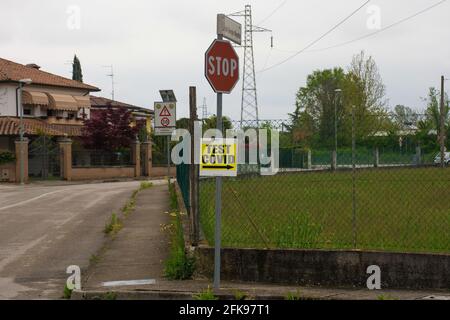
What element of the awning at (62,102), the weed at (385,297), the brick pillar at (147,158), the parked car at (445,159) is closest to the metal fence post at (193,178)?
the weed at (385,297)

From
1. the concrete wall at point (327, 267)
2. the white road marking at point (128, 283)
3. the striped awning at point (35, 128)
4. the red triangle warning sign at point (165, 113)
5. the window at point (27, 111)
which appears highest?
the window at point (27, 111)

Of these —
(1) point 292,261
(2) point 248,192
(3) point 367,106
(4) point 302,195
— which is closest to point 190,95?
(1) point 292,261

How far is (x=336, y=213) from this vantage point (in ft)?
53.5

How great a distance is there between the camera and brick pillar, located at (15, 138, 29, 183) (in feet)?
132

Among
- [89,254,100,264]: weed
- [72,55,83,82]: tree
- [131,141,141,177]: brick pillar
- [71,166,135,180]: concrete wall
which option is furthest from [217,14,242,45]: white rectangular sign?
[72,55,83,82]: tree

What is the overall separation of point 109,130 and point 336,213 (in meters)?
33.0

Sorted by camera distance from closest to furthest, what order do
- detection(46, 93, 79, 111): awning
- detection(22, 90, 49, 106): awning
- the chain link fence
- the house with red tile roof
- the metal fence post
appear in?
the metal fence post
the chain link fence
the house with red tile roof
detection(22, 90, 49, 106): awning
detection(46, 93, 79, 111): awning

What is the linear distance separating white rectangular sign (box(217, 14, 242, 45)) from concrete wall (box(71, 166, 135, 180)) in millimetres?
36904

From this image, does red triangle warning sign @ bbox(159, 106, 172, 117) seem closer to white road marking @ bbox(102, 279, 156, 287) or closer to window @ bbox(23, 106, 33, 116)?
white road marking @ bbox(102, 279, 156, 287)

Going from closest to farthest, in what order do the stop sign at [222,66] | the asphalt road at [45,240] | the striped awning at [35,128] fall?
1. the stop sign at [222,66]
2. the asphalt road at [45,240]
3. the striped awning at [35,128]

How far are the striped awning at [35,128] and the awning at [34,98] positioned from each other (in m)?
1.35

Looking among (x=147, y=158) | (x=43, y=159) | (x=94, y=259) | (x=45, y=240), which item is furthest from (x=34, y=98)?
(x=94, y=259)

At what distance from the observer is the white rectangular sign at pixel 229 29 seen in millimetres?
7742

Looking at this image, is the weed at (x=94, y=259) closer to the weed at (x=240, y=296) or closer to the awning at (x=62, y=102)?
the weed at (x=240, y=296)
